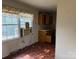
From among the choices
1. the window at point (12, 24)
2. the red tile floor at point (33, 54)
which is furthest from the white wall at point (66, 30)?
the window at point (12, 24)

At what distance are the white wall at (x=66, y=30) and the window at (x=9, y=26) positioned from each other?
2656 millimetres

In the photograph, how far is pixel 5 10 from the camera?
15.3ft

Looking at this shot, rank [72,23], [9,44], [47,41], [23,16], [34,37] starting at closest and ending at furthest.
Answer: [72,23] < [9,44] < [23,16] < [34,37] < [47,41]

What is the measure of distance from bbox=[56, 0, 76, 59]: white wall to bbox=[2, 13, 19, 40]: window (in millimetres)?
2656

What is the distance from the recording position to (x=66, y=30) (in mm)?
2463

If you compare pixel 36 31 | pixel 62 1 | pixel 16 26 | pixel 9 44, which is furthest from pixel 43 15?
pixel 62 1

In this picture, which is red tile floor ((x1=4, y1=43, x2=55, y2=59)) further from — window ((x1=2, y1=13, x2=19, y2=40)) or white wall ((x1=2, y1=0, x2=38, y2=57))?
window ((x1=2, y1=13, x2=19, y2=40))

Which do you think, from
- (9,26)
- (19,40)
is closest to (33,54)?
(19,40)

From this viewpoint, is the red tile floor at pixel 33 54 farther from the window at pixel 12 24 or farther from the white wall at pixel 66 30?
the white wall at pixel 66 30

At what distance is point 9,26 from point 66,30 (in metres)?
3.10

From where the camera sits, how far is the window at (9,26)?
4676 mm

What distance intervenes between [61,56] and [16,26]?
3475 millimetres

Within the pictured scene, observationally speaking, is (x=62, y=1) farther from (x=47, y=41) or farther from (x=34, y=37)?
(x=47, y=41)

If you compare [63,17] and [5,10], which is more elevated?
[5,10]
